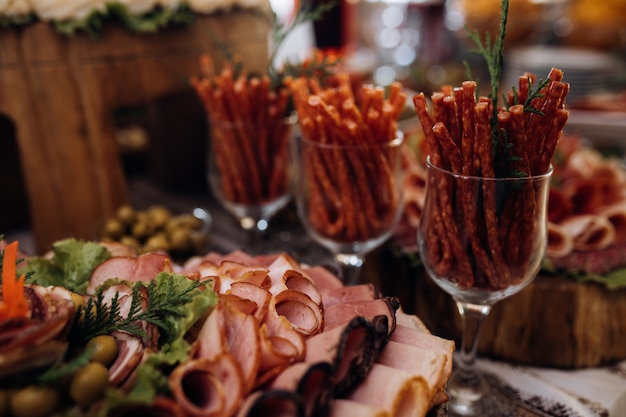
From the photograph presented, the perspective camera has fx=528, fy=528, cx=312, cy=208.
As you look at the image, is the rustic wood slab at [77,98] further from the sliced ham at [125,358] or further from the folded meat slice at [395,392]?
the folded meat slice at [395,392]

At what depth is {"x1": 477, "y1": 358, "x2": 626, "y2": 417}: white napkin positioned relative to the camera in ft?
3.65

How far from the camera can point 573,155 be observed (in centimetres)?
174

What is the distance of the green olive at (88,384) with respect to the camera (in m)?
0.66

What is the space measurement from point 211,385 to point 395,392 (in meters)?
0.25

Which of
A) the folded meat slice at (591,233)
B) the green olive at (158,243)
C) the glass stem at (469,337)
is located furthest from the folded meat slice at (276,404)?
the folded meat slice at (591,233)

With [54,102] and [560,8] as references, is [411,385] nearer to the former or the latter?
[54,102]

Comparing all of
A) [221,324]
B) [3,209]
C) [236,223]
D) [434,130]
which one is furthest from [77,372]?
[3,209]

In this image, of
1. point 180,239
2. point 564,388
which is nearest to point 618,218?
point 564,388

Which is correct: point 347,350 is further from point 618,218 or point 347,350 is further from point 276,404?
point 618,218

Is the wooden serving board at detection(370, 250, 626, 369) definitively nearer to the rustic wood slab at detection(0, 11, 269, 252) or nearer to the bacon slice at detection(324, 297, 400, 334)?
the bacon slice at detection(324, 297, 400, 334)

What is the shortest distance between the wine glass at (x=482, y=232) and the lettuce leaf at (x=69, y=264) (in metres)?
0.64

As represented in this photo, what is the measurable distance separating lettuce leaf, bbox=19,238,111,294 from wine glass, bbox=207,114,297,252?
0.47 meters

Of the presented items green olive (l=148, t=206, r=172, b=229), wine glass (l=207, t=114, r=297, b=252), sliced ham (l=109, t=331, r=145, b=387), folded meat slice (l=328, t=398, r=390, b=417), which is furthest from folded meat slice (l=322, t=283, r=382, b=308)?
green olive (l=148, t=206, r=172, b=229)

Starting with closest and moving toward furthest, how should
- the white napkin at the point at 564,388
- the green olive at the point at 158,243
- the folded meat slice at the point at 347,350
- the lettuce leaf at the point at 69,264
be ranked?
the folded meat slice at the point at 347,350
the lettuce leaf at the point at 69,264
the white napkin at the point at 564,388
the green olive at the point at 158,243
